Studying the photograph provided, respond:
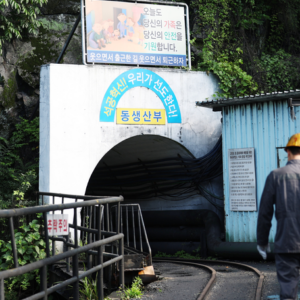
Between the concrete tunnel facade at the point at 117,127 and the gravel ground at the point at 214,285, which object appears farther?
the concrete tunnel facade at the point at 117,127

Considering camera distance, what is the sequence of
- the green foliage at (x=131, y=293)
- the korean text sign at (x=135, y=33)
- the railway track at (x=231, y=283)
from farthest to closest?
the korean text sign at (x=135, y=33)
the railway track at (x=231, y=283)
the green foliage at (x=131, y=293)

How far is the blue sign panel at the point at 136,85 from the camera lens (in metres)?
10.6

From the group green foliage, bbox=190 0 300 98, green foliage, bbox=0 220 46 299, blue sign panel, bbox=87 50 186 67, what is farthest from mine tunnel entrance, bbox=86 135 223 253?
green foliage, bbox=0 220 46 299

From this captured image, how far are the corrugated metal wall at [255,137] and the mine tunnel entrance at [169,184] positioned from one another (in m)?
0.87

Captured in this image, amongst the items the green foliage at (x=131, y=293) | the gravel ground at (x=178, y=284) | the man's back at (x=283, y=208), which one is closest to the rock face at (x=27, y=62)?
the gravel ground at (x=178, y=284)

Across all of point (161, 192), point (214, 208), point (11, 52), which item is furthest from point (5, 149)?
point (214, 208)

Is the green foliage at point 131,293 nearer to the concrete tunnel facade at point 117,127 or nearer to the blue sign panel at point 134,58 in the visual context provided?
the concrete tunnel facade at point 117,127

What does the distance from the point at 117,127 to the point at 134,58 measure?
6.11ft

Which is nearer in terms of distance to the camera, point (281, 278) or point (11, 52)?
point (281, 278)

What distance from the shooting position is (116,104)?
1067 centimetres

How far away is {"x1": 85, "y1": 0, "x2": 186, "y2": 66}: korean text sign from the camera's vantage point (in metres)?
10.7

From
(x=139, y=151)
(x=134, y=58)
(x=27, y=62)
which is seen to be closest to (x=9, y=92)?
(x=27, y=62)

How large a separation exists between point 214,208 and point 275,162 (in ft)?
9.57

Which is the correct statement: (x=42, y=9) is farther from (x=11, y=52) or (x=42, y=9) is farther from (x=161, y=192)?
(x=161, y=192)
